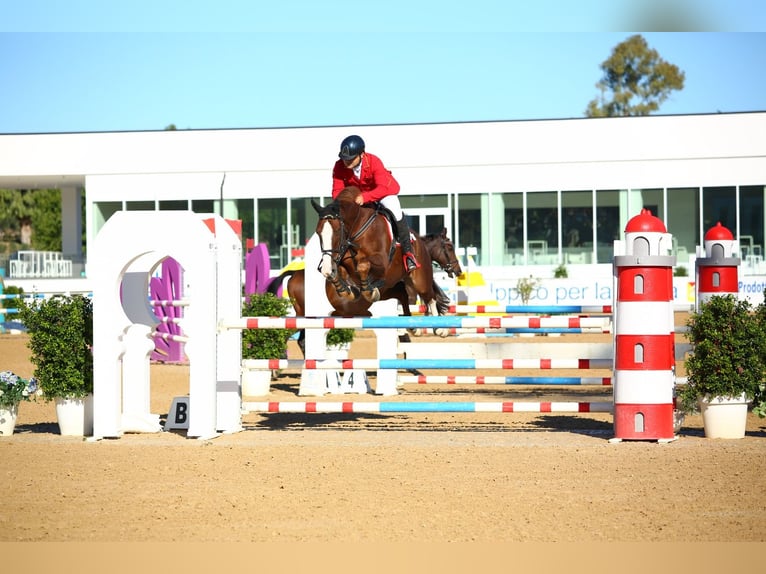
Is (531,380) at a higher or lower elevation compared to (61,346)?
lower

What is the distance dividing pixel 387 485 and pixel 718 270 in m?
4.50

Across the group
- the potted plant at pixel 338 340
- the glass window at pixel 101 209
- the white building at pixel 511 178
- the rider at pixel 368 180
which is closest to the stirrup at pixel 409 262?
the rider at pixel 368 180

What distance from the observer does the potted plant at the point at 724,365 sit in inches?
342

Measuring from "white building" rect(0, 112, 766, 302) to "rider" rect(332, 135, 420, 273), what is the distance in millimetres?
26526

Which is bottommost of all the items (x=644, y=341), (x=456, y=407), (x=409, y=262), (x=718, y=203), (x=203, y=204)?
(x=456, y=407)

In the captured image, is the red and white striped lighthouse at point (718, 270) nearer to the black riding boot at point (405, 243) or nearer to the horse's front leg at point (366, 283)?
the black riding boot at point (405, 243)

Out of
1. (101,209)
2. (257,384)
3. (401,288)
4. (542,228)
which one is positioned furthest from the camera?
(101,209)

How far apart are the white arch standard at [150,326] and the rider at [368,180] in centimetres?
128

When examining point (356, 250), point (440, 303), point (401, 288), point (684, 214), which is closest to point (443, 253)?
point (440, 303)

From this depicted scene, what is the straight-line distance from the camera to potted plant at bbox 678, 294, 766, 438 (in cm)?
869

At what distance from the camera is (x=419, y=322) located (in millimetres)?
8891

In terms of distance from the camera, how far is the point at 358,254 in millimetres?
9711

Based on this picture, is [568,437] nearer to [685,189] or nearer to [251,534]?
[251,534]

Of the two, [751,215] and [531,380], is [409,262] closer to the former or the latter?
[531,380]
